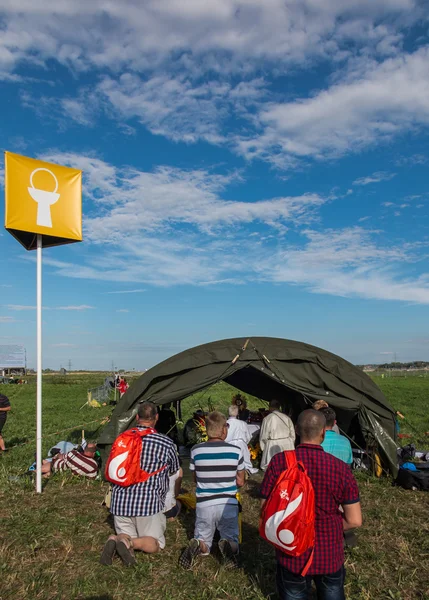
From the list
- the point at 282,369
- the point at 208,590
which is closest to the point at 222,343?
the point at 282,369

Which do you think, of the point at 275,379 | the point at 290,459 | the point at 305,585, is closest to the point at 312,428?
Result: the point at 290,459

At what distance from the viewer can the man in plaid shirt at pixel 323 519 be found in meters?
3.02

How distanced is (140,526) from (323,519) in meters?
2.54

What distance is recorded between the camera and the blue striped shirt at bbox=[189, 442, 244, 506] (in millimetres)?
4707

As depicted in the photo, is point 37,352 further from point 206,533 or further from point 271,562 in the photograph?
point 271,562

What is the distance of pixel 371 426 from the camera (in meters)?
8.24

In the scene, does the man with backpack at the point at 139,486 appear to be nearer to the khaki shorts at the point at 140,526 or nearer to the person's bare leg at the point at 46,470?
the khaki shorts at the point at 140,526

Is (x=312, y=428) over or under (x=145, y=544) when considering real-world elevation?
over

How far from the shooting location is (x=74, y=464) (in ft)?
26.9

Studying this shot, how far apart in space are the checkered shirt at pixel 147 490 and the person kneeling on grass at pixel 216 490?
0.36m

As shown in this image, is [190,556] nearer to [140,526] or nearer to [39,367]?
[140,526]

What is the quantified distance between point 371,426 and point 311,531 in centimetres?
576

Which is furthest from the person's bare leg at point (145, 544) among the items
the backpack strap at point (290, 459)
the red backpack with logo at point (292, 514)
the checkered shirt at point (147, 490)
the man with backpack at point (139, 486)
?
the backpack strap at point (290, 459)

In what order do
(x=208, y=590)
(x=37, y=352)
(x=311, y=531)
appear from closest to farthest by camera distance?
(x=311, y=531) → (x=208, y=590) → (x=37, y=352)
